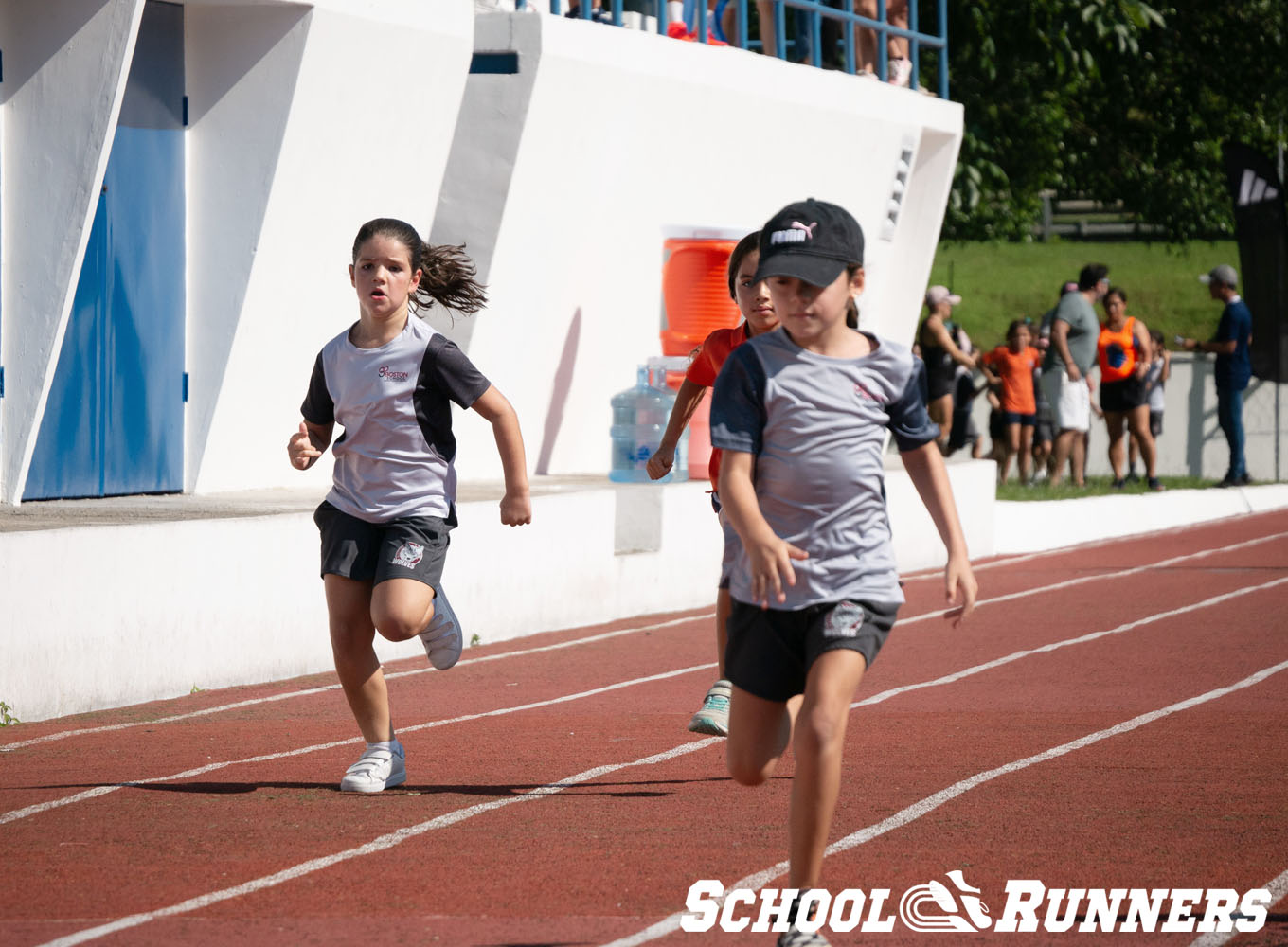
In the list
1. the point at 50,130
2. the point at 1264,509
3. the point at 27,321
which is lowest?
the point at 1264,509

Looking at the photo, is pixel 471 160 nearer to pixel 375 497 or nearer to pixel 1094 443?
pixel 375 497

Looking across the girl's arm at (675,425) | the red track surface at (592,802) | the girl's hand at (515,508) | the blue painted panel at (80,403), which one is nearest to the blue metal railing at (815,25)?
the blue painted panel at (80,403)

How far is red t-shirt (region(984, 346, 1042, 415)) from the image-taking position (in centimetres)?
2462

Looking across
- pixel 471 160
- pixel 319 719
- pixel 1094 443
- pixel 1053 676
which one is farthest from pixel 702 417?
pixel 1094 443

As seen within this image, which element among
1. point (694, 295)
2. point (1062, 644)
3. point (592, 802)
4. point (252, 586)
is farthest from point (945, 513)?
point (694, 295)

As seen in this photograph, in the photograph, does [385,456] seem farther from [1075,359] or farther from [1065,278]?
[1065,278]

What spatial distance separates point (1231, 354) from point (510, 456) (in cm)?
1819

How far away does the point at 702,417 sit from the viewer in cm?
1705

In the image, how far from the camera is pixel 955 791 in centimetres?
768

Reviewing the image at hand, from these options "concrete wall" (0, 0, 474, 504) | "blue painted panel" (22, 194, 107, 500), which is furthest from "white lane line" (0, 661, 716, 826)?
"blue painted panel" (22, 194, 107, 500)

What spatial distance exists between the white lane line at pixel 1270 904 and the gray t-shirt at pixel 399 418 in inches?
122

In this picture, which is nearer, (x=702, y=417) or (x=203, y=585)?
(x=203, y=585)

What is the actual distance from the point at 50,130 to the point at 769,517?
24.8 feet

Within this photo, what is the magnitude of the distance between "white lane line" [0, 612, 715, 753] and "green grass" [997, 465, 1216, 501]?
25.5 ft
